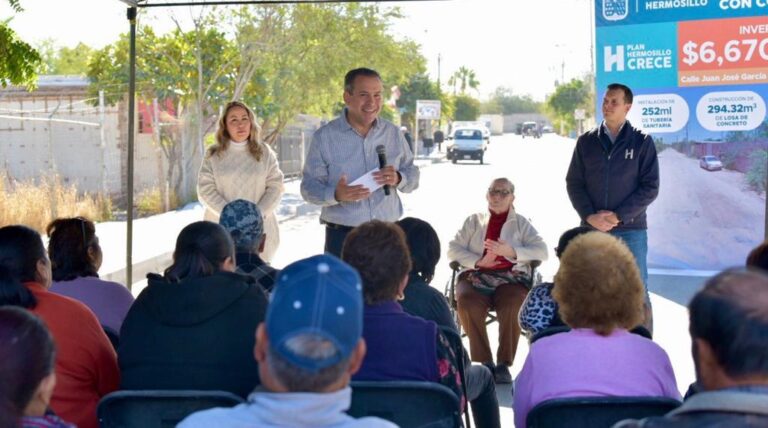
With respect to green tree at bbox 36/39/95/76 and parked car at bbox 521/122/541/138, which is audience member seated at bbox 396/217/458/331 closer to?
green tree at bbox 36/39/95/76

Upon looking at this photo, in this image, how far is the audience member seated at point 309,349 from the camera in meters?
1.92

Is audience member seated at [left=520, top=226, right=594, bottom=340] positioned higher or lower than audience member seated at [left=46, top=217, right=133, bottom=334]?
lower

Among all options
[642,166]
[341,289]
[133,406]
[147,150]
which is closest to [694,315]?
[341,289]

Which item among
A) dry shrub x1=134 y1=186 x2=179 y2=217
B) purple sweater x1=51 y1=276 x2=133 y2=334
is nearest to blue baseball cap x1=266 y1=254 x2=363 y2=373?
purple sweater x1=51 y1=276 x2=133 y2=334

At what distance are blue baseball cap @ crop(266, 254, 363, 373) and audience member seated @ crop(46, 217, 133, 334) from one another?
84.1 inches

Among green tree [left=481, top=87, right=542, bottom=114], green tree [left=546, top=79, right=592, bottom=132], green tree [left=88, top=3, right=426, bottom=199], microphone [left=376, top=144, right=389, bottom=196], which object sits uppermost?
green tree [left=481, top=87, right=542, bottom=114]

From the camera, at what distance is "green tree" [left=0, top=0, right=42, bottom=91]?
5.18m

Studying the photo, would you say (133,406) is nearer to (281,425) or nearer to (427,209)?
(281,425)

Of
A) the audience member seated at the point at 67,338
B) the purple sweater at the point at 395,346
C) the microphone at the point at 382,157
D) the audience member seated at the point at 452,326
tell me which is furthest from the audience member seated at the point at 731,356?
the microphone at the point at 382,157

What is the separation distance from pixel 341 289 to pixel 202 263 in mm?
1442

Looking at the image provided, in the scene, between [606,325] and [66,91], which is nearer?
[606,325]

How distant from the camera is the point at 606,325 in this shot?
9.98 ft

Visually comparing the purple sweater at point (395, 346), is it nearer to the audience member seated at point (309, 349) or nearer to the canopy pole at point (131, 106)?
the audience member seated at point (309, 349)

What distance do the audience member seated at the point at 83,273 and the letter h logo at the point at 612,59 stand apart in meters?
7.06
